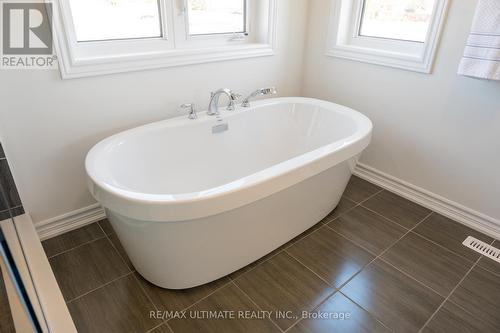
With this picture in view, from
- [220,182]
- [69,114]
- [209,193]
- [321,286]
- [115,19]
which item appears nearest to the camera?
[209,193]

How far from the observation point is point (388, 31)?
2.26 meters

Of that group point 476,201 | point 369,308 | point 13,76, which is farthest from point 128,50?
point 476,201

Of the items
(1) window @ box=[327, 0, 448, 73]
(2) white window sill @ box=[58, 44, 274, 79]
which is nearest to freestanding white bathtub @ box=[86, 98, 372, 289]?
(2) white window sill @ box=[58, 44, 274, 79]

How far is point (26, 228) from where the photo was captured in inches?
64.7

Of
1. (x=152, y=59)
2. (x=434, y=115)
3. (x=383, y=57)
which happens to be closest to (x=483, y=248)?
(x=434, y=115)

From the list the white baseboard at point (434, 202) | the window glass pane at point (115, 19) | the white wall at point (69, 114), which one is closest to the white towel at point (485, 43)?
the white baseboard at point (434, 202)

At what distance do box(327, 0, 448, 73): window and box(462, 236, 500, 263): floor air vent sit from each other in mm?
1062

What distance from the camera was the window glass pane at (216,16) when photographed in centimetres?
209

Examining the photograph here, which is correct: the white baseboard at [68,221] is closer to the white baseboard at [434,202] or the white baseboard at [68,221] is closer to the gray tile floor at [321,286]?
the gray tile floor at [321,286]

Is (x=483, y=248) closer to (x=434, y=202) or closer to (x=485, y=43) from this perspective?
(x=434, y=202)

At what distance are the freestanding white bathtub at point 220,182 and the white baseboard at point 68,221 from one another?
431 millimetres

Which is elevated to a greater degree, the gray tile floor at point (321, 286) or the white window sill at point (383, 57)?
the white window sill at point (383, 57)

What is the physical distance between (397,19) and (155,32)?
1622mm

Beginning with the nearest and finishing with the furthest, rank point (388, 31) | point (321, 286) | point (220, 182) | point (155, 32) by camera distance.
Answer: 1. point (321, 286)
2. point (155, 32)
3. point (220, 182)
4. point (388, 31)
